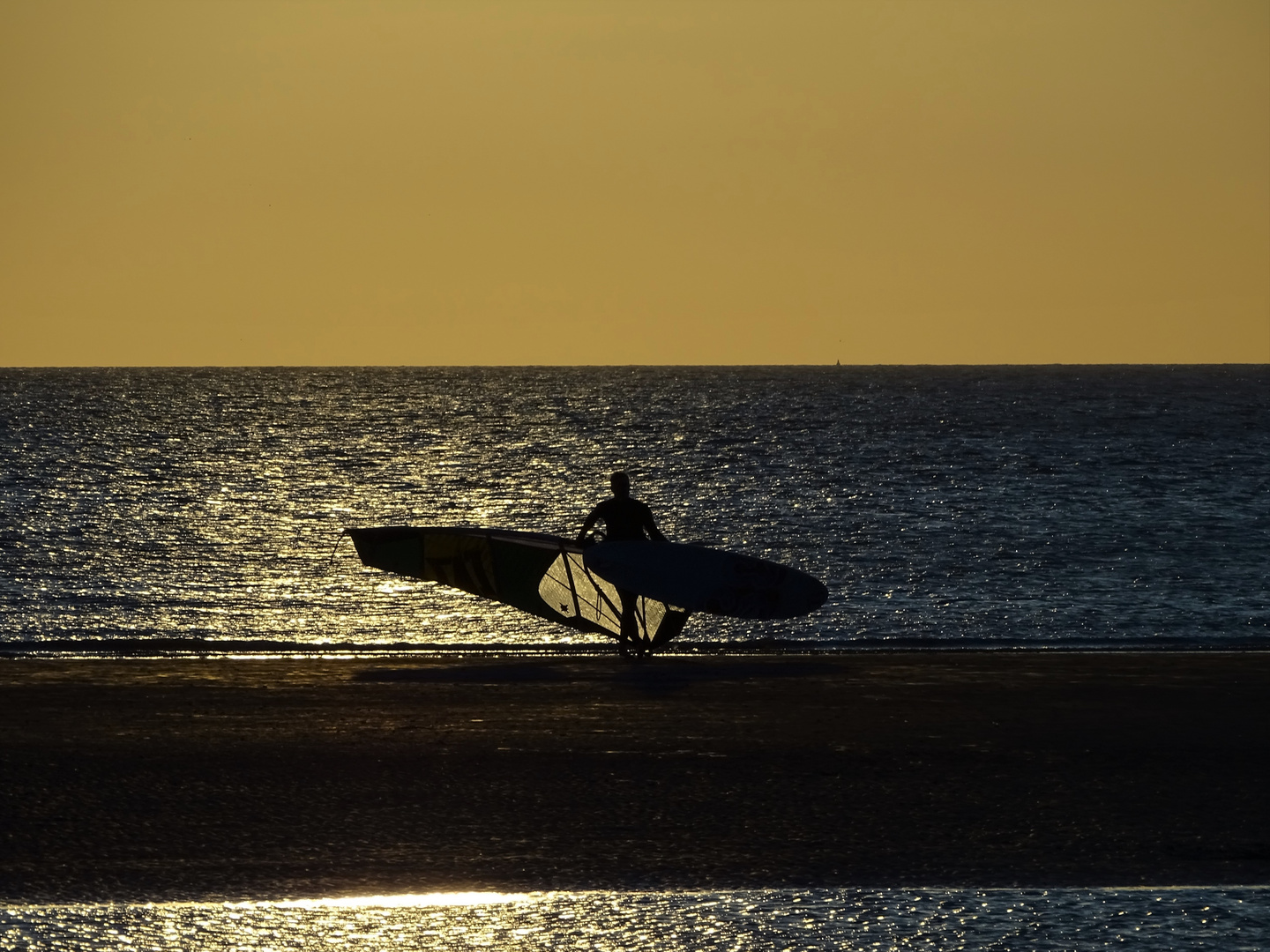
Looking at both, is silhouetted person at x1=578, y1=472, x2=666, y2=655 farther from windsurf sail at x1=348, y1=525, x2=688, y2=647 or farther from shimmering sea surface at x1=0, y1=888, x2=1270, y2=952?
shimmering sea surface at x1=0, y1=888, x2=1270, y2=952

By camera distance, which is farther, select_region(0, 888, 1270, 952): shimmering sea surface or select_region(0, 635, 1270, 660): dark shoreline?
select_region(0, 635, 1270, 660): dark shoreline

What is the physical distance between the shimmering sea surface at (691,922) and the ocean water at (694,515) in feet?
36.5

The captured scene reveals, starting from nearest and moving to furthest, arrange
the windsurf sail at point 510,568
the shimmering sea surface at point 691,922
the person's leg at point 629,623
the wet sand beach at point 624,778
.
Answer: the shimmering sea surface at point 691,922
the wet sand beach at point 624,778
the person's leg at point 629,623
the windsurf sail at point 510,568

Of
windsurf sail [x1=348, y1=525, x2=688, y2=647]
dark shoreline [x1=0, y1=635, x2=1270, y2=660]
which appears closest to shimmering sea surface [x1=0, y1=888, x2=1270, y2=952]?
dark shoreline [x1=0, y1=635, x2=1270, y2=660]

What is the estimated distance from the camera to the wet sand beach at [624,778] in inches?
286

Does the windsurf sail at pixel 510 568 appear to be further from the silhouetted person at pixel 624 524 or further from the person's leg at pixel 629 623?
the silhouetted person at pixel 624 524

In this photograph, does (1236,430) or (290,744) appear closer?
(290,744)

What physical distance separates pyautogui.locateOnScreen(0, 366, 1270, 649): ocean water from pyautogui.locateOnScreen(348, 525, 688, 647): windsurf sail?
0.75m

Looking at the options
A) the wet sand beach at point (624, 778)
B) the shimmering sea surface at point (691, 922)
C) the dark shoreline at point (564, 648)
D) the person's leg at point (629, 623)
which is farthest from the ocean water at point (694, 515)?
the shimmering sea surface at point (691, 922)

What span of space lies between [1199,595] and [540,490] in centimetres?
3895

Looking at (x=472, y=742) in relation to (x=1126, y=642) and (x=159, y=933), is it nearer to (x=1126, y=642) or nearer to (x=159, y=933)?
(x=159, y=933)

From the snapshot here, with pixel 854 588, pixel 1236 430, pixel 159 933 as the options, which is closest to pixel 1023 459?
pixel 1236 430

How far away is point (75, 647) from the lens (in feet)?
56.6

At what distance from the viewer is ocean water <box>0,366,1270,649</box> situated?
2497 cm
